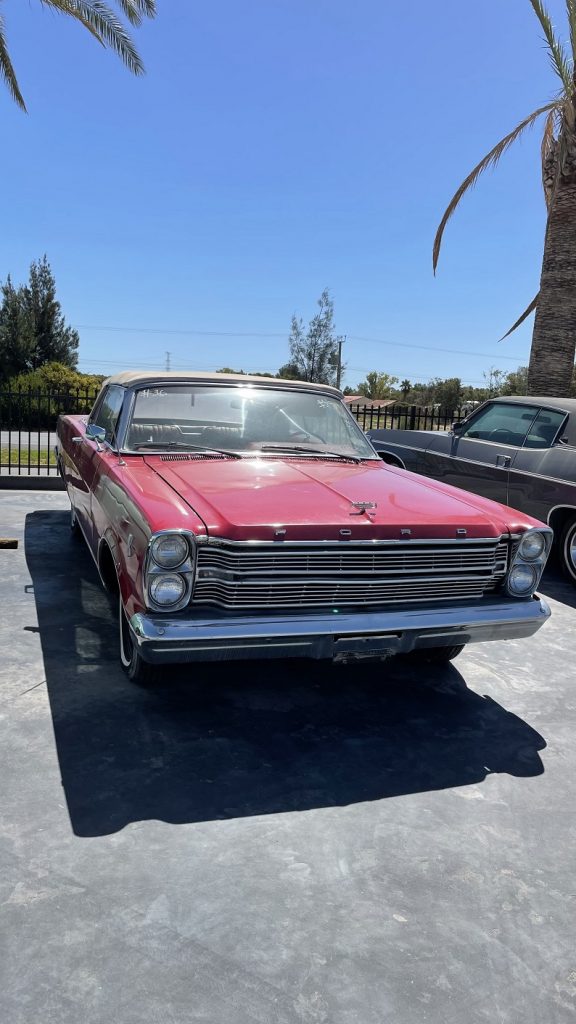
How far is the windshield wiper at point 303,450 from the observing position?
4.43 metres

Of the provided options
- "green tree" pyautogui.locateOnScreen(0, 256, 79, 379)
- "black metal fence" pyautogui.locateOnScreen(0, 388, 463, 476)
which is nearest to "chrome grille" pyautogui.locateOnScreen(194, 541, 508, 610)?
"black metal fence" pyautogui.locateOnScreen(0, 388, 463, 476)

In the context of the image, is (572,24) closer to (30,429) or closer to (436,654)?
(436,654)

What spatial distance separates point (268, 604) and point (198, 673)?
3.37 ft

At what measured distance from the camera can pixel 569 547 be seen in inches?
240

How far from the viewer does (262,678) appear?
12.8ft

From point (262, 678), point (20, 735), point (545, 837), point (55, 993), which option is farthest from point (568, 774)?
point (20, 735)

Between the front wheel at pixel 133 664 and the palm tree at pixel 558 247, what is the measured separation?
28.5 feet

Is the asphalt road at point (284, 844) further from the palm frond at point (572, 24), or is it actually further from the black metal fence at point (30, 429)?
the palm frond at point (572, 24)

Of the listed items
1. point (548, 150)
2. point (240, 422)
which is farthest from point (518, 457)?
point (548, 150)

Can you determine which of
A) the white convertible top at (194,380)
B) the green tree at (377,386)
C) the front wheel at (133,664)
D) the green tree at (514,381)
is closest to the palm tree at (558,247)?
the white convertible top at (194,380)

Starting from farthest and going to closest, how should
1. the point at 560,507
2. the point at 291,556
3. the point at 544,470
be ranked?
1. the point at 544,470
2. the point at 560,507
3. the point at 291,556

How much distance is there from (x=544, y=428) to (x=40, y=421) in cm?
1019

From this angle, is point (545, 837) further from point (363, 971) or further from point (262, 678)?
point (262, 678)

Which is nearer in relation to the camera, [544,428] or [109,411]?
[109,411]
